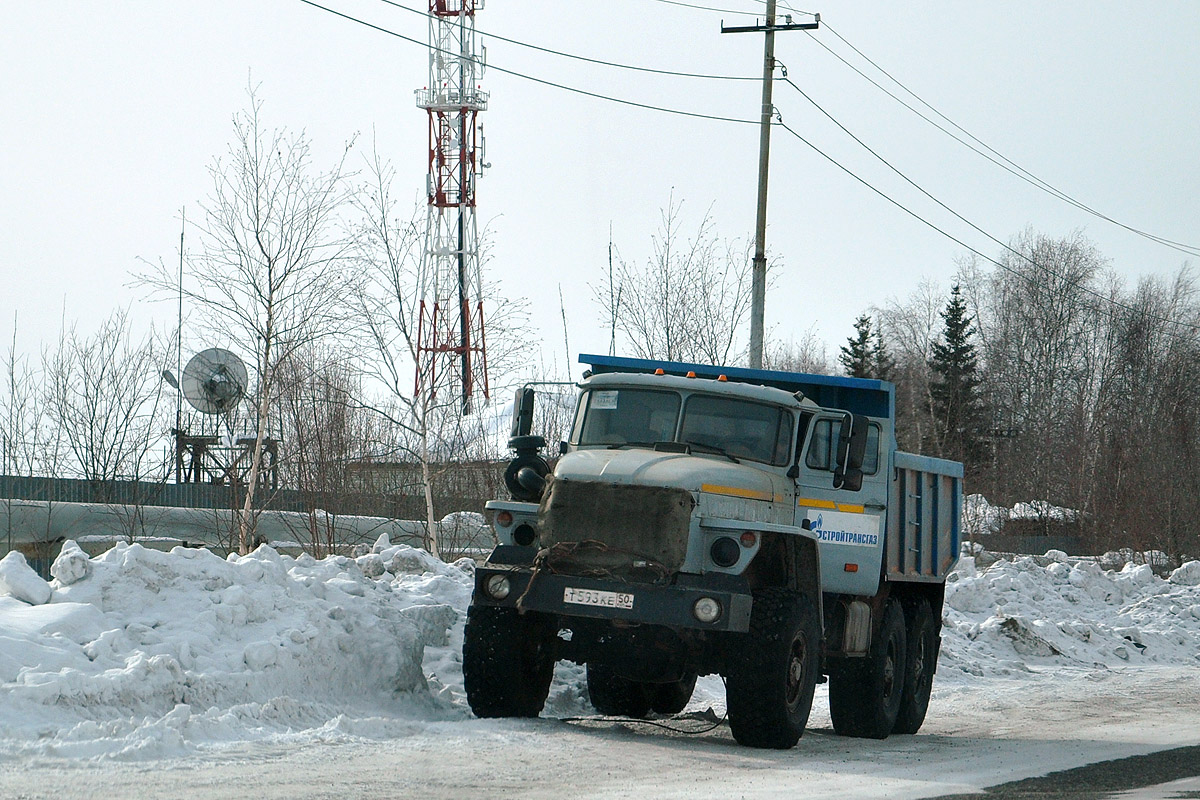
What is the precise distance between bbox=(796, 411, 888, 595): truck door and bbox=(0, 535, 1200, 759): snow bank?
212 centimetres

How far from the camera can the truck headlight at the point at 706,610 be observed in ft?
30.3

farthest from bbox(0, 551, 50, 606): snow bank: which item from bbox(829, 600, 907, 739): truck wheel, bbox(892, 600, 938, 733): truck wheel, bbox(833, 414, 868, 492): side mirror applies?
bbox(892, 600, 938, 733): truck wheel

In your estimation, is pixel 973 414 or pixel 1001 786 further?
pixel 973 414

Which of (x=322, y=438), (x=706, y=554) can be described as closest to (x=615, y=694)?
(x=706, y=554)

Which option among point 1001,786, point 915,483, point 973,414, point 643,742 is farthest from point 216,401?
point 973,414

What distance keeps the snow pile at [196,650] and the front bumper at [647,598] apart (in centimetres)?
140

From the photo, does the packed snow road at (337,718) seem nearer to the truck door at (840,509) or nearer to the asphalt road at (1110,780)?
the asphalt road at (1110,780)

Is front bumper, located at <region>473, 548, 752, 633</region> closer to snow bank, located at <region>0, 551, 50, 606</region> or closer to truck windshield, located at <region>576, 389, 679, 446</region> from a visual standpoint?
truck windshield, located at <region>576, 389, 679, 446</region>

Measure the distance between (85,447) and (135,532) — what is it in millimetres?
3535

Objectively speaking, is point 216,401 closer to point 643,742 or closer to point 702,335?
point 702,335

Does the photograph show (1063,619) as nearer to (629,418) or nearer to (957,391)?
(629,418)

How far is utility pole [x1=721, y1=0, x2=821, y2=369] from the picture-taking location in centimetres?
2233

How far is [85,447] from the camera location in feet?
78.5

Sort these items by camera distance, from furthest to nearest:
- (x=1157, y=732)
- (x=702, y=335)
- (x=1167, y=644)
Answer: (x=702, y=335)
(x=1167, y=644)
(x=1157, y=732)
